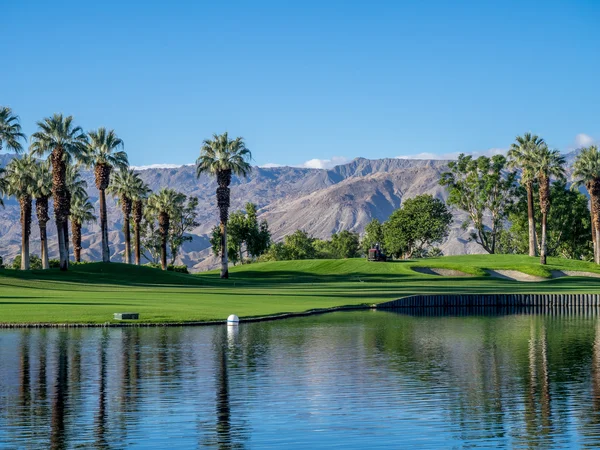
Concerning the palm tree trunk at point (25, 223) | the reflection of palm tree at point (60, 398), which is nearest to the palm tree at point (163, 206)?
the palm tree trunk at point (25, 223)

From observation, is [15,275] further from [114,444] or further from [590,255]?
[590,255]

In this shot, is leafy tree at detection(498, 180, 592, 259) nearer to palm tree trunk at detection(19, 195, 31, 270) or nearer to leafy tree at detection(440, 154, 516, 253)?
leafy tree at detection(440, 154, 516, 253)

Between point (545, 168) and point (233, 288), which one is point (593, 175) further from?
point (233, 288)

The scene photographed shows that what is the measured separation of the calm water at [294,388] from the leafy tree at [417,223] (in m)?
120

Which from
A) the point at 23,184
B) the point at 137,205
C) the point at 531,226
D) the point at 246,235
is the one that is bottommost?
the point at 531,226

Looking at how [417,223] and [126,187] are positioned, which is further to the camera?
[417,223]

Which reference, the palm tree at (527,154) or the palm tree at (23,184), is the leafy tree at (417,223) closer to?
the palm tree at (527,154)

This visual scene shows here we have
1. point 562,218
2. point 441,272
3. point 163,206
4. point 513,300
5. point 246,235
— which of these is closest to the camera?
point 513,300

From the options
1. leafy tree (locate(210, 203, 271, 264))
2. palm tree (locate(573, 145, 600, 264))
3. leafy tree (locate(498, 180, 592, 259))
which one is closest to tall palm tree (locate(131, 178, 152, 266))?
leafy tree (locate(210, 203, 271, 264))

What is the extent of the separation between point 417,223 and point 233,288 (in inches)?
3360

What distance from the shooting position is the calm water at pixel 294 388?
23859 mm

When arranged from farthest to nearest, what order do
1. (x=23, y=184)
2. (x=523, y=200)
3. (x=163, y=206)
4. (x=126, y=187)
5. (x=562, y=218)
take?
(x=562, y=218) → (x=523, y=200) → (x=163, y=206) → (x=126, y=187) → (x=23, y=184)

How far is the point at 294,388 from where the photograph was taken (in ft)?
101

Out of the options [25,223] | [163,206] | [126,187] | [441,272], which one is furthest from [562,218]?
[25,223]
